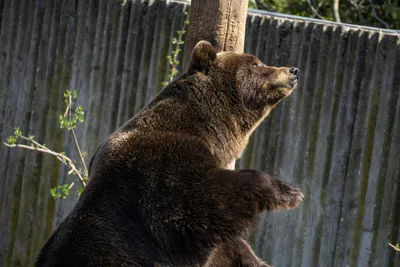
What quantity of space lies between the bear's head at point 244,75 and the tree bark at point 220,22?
0.16 metres

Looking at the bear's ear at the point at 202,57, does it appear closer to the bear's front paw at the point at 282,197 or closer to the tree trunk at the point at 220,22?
the tree trunk at the point at 220,22

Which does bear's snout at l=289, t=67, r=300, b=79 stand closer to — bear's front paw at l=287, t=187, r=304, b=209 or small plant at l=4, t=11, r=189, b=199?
bear's front paw at l=287, t=187, r=304, b=209

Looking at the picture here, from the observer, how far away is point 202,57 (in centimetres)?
551

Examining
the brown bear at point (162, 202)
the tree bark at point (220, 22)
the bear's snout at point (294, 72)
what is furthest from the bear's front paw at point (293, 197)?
the tree bark at point (220, 22)

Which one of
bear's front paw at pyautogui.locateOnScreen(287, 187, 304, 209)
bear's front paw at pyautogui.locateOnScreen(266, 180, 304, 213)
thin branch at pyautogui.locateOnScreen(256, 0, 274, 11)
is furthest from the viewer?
thin branch at pyautogui.locateOnScreen(256, 0, 274, 11)

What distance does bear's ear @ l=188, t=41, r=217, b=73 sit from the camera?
18.0 feet

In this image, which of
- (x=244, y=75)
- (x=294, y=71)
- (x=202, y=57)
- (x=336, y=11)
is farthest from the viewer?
(x=336, y=11)

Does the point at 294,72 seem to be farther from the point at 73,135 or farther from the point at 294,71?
the point at 73,135

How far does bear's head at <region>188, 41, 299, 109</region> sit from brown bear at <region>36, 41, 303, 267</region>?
33cm

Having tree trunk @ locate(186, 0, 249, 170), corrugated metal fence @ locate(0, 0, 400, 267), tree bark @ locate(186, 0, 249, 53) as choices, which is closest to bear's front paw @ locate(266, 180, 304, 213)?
tree trunk @ locate(186, 0, 249, 170)

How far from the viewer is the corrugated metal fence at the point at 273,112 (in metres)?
7.62

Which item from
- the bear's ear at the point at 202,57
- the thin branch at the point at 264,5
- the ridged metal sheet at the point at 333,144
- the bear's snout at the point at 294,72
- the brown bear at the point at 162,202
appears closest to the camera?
the brown bear at the point at 162,202

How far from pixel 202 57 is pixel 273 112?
2.52 m

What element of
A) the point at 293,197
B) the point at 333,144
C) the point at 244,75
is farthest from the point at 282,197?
the point at 333,144
